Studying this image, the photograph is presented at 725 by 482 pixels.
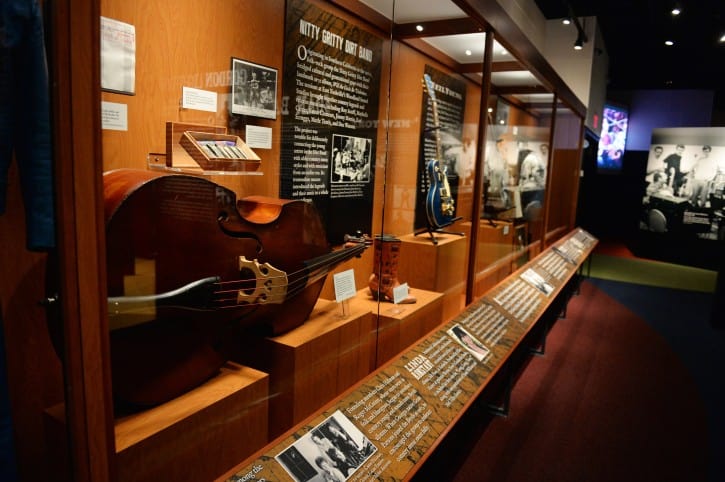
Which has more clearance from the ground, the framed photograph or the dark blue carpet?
the framed photograph

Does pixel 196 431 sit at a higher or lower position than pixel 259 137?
lower

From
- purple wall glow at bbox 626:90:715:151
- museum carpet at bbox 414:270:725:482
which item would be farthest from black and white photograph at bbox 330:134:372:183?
purple wall glow at bbox 626:90:715:151

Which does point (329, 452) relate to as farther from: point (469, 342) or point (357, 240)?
point (469, 342)

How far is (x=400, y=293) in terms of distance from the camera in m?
2.45

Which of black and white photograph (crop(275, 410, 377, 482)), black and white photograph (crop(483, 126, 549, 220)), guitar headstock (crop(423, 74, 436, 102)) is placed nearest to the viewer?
black and white photograph (crop(275, 410, 377, 482))

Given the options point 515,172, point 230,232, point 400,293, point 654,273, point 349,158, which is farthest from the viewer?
point 654,273

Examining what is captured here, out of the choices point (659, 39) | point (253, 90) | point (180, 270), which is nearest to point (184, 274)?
point (180, 270)

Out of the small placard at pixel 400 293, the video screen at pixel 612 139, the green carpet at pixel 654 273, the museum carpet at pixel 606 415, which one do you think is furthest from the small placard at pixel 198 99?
the video screen at pixel 612 139

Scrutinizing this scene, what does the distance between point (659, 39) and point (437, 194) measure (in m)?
6.59

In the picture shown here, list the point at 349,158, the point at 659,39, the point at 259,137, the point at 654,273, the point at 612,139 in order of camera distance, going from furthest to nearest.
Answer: the point at 612,139 < the point at 654,273 < the point at 659,39 < the point at 349,158 < the point at 259,137

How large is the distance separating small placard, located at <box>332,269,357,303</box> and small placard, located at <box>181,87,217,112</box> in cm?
84

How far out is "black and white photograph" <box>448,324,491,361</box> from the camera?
2.37 metres

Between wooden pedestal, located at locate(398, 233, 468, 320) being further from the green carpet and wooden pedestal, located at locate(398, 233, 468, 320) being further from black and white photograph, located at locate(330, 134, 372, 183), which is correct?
the green carpet

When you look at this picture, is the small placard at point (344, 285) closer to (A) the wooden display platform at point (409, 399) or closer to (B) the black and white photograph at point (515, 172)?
(A) the wooden display platform at point (409, 399)
